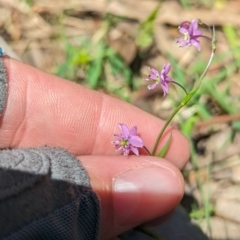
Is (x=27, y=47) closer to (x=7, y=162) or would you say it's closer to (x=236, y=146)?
(x=236, y=146)

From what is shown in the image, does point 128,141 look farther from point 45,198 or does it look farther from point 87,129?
point 45,198

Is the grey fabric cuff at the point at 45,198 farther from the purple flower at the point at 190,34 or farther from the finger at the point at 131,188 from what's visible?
the purple flower at the point at 190,34

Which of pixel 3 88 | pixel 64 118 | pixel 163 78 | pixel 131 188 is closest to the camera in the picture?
pixel 163 78

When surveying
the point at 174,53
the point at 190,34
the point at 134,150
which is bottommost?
the point at 134,150

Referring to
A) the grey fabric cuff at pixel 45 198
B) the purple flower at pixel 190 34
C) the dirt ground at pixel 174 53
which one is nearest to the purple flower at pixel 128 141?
the grey fabric cuff at pixel 45 198

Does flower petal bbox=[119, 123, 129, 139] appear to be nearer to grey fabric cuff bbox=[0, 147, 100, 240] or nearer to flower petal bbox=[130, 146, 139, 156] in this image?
flower petal bbox=[130, 146, 139, 156]

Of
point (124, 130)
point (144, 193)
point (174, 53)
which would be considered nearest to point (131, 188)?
point (144, 193)
